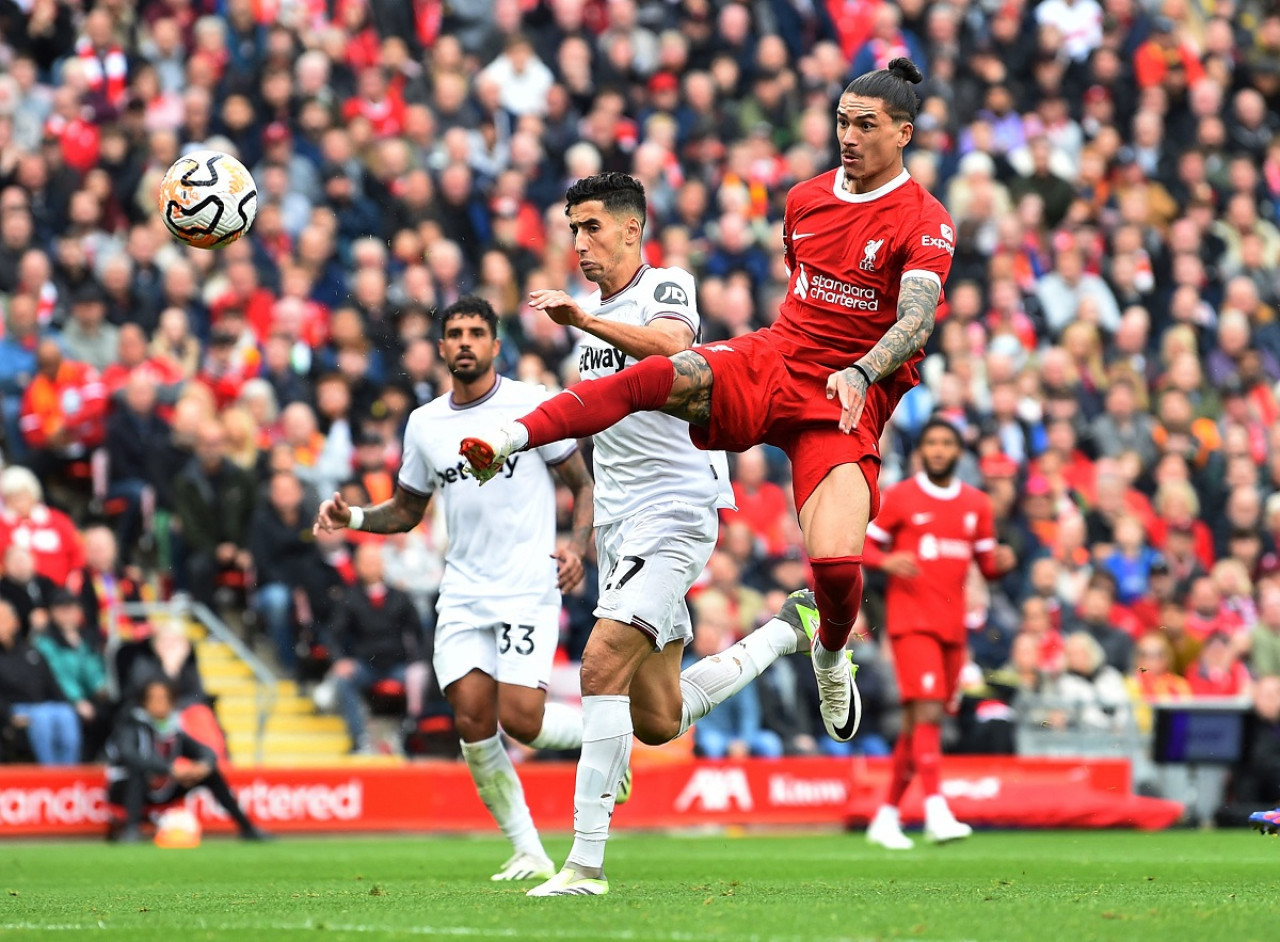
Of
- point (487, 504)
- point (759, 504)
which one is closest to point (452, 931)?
point (487, 504)

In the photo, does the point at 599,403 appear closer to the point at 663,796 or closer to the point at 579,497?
the point at 579,497

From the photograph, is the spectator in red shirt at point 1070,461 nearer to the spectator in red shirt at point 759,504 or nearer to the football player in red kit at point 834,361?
the spectator in red shirt at point 759,504

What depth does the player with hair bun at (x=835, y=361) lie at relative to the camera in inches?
344

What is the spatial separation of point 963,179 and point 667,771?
9.25m

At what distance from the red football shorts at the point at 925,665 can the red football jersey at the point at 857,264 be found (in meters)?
5.08

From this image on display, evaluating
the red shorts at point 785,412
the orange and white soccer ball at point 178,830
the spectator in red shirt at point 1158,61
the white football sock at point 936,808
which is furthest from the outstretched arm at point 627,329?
the spectator in red shirt at point 1158,61

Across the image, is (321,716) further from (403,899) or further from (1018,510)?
(403,899)

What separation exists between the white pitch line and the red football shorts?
7208 millimetres

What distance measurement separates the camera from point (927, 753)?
46.5 feet

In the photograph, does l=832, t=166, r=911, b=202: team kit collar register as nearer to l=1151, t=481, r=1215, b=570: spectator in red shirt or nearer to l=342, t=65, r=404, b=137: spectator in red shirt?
l=342, t=65, r=404, b=137: spectator in red shirt

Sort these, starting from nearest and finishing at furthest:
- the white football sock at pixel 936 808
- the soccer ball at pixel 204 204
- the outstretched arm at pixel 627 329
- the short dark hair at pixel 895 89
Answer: the outstretched arm at pixel 627 329 → the short dark hair at pixel 895 89 → the soccer ball at pixel 204 204 → the white football sock at pixel 936 808

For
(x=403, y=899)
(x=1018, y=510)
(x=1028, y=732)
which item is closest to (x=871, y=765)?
(x=1028, y=732)

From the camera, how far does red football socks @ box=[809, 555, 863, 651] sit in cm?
901

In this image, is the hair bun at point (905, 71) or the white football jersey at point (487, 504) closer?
the hair bun at point (905, 71)
